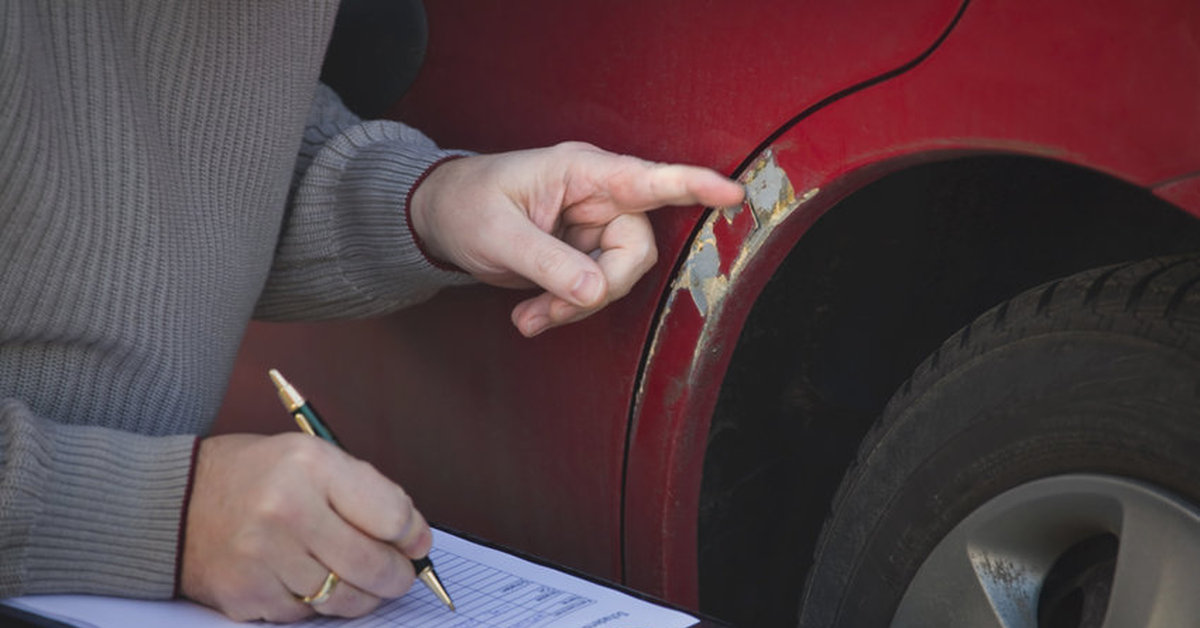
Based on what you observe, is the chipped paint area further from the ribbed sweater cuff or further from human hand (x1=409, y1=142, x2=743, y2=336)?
the ribbed sweater cuff

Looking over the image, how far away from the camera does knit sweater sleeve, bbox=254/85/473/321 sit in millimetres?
1448

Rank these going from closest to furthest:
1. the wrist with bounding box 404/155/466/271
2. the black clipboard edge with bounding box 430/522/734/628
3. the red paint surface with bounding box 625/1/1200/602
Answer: the red paint surface with bounding box 625/1/1200/602 → the black clipboard edge with bounding box 430/522/734/628 → the wrist with bounding box 404/155/466/271

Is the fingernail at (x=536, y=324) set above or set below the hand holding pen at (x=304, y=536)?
above

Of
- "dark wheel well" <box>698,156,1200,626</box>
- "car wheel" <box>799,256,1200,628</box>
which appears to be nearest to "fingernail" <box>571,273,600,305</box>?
"dark wheel well" <box>698,156,1200,626</box>

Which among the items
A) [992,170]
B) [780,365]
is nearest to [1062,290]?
[992,170]

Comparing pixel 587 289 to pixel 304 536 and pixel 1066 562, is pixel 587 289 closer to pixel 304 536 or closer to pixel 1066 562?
pixel 304 536

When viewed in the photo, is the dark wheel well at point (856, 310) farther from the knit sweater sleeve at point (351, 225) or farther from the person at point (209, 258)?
the knit sweater sleeve at point (351, 225)

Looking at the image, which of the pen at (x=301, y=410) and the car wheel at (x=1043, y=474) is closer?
the car wheel at (x=1043, y=474)

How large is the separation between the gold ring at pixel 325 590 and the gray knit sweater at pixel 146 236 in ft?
0.46

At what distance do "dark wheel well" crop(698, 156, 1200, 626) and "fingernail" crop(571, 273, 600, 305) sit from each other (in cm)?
16

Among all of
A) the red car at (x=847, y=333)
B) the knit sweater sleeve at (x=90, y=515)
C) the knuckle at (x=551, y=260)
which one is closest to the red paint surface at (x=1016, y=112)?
the red car at (x=847, y=333)

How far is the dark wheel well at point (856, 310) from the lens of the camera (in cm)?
125

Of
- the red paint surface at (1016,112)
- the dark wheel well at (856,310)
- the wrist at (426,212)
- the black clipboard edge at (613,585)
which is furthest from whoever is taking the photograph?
the wrist at (426,212)

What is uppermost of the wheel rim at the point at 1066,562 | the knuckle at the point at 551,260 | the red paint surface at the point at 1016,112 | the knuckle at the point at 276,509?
the red paint surface at the point at 1016,112
